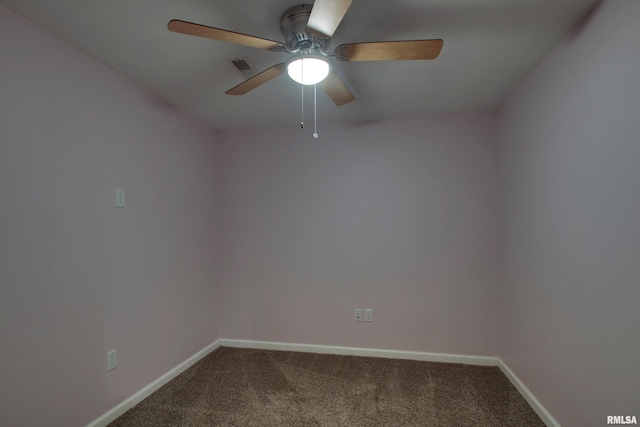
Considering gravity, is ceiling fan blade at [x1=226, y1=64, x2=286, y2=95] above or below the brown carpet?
above

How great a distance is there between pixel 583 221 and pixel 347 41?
152 centimetres

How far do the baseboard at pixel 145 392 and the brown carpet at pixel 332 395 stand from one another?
41 mm

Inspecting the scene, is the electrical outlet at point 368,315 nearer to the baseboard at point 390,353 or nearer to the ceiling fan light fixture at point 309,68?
the baseboard at point 390,353

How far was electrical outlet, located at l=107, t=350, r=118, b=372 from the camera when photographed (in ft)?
6.44

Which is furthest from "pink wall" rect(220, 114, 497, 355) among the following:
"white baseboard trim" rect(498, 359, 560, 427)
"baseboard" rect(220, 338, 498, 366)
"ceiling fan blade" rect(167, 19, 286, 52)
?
"ceiling fan blade" rect(167, 19, 286, 52)

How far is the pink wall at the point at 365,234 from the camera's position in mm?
2771

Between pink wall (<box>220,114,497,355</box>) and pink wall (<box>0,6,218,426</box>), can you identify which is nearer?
pink wall (<box>0,6,218,426</box>)

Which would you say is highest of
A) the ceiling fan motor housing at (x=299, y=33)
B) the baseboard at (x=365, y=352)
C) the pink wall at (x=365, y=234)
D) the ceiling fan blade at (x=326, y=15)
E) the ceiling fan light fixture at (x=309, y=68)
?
the ceiling fan motor housing at (x=299, y=33)

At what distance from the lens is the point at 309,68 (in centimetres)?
155

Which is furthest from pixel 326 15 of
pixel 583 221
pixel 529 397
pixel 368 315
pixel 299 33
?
pixel 529 397

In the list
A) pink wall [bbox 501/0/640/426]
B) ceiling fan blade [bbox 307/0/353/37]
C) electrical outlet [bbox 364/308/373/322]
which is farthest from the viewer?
electrical outlet [bbox 364/308/373/322]

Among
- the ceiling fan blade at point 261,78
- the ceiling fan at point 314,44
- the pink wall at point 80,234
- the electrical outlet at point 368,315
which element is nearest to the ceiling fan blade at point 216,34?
the ceiling fan at point 314,44

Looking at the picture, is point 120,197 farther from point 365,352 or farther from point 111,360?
point 365,352

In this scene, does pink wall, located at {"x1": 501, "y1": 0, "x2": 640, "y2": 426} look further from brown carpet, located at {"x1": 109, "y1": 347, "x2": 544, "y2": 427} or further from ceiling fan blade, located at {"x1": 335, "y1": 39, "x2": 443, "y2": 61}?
ceiling fan blade, located at {"x1": 335, "y1": 39, "x2": 443, "y2": 61}
